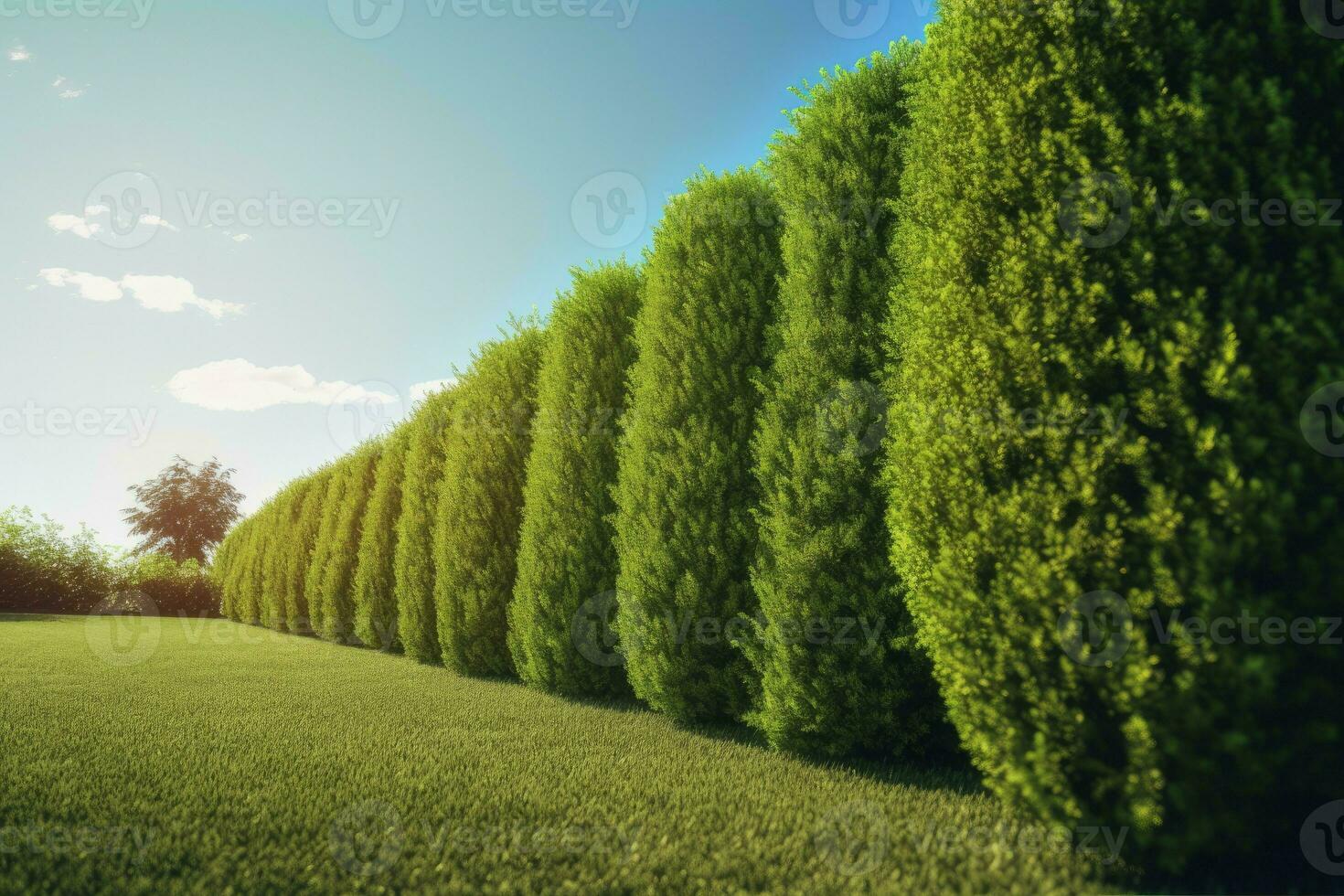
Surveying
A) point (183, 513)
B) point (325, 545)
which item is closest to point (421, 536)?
point (325, 545)

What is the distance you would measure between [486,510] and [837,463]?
730 cm

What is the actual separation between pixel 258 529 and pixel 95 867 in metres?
27.1

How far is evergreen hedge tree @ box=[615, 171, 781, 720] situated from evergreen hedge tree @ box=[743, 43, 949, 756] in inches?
24.0

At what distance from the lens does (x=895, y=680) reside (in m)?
5.11

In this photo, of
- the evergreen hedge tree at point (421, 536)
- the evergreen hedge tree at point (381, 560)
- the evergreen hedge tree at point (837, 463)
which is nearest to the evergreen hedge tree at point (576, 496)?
the evergreen hedge tree at point (837, 463)

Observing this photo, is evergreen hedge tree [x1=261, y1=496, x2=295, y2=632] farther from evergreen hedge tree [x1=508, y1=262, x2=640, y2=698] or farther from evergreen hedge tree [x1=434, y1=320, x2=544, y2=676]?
evergreen hedge tree [x1=508, y1=262, x2=640, y2=698]

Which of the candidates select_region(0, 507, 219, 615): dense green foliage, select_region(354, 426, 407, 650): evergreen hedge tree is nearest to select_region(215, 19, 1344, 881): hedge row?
select_region(354, 426, 407, 650): evergreen hedge tree

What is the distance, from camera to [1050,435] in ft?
11.2

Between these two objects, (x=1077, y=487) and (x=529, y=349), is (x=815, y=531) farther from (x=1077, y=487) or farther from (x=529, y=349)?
(x=529, y=349)

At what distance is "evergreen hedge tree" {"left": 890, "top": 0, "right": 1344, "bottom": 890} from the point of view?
2912 mm

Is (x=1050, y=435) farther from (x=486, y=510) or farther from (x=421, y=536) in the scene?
(x=421, y=536)

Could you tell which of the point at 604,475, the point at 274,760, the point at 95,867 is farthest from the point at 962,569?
the point at 604,475

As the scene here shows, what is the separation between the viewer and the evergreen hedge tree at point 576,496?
8.72 meters

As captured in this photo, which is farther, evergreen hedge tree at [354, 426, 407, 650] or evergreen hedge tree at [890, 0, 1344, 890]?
evergreen hedge tree at [354, 426, 407, 650]
